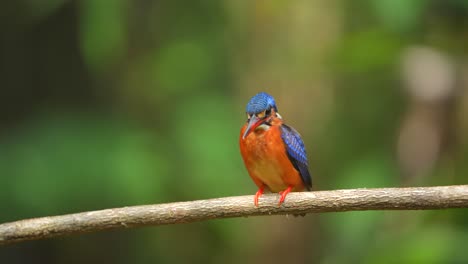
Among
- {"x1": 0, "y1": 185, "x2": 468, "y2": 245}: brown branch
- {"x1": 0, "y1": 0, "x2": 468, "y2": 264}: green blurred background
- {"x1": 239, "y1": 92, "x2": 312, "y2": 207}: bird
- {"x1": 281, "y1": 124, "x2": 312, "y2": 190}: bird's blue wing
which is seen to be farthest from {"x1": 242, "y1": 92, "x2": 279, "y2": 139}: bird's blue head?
{"x1": 0, "y1": 0, "x2": 468, "y2": 264}: green blurred background

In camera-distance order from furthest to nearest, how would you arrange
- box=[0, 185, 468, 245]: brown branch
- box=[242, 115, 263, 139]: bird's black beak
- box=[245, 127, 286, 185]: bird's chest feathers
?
box=[245, 127, 286, 185]: bird's chest feathers
box=[242, 115, 263, 139]: bird's black beak
box=[0, 185, 468, 245]: brown branch

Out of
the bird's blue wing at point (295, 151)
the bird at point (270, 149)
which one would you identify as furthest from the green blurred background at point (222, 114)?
the bird at point (270, 149)

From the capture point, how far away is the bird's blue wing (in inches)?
164

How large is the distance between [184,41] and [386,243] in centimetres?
298

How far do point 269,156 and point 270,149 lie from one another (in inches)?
1.7

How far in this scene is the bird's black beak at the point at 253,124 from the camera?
13.2ft

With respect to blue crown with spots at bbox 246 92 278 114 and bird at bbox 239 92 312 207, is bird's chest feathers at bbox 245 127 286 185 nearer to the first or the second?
bird at bbox 239 92 312 207

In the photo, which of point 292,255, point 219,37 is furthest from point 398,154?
point 219,37

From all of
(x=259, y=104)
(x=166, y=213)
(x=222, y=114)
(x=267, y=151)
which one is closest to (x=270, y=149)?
(x=267, y=151)

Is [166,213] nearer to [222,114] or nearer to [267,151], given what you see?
[267,151]

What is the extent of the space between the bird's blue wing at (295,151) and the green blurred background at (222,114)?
108cm

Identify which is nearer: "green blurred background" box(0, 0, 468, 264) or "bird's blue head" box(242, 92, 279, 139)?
"bird's blue head" box(242, 92, 279, 139)

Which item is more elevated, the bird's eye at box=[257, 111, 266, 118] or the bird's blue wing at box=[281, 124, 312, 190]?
the bird's eye at box=[257, 111, 266, 118]

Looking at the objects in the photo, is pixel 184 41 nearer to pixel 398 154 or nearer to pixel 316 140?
pixel 316 140
